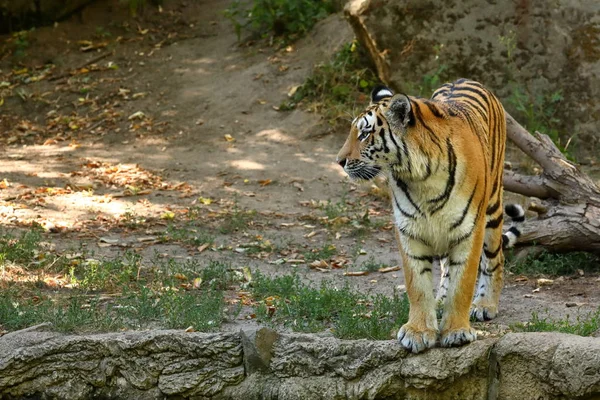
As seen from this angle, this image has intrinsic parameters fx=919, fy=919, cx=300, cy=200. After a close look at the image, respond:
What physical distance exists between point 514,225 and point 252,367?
2747 millimetres

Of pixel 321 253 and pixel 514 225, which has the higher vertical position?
pixel 514 225

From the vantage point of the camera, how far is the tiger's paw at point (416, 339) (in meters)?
4.86

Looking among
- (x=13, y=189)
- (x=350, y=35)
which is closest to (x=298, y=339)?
(x=13, y=189)

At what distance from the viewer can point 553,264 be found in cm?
712

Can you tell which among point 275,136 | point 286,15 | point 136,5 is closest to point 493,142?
point 275,136

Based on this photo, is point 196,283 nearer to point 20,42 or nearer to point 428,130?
point 428,130

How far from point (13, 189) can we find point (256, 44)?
204 inches

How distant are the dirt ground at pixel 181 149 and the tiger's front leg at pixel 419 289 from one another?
0.95m

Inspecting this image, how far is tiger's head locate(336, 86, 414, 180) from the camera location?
16.0 feet

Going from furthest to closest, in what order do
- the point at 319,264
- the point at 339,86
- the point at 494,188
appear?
the point at 339,86
the point at 319,264
the point at 494,188

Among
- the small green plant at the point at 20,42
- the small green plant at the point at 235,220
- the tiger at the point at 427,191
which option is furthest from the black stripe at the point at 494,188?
the small green plant at the point at 20,42

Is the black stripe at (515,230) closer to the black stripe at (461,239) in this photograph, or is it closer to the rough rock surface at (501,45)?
the black stripe at (461,239)

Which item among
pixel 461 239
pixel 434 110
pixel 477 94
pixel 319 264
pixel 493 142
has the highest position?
pixel 434 110

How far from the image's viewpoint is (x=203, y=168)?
1054 centimetres
